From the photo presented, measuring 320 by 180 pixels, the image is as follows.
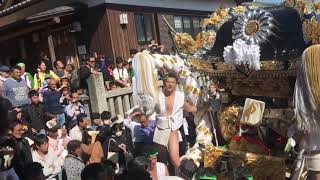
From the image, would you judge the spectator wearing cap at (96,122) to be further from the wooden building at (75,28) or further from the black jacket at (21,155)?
the wooden building at (75,28)

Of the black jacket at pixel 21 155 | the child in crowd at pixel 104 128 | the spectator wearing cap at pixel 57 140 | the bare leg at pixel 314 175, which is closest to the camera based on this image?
the bare leg at pixel 314 175

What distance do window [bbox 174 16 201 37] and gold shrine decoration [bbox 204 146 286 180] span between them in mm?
10437

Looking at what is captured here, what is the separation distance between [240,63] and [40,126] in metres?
3.56

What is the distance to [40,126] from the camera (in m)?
7.06

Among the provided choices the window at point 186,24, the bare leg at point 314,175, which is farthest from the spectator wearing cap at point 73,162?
the window at point 186,24

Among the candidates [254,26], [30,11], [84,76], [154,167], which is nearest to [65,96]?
[84,76]

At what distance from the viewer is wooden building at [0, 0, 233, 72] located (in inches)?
481

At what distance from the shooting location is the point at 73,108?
7594 millimetres

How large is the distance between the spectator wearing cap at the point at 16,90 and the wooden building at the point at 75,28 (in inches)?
161

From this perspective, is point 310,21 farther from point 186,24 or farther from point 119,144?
point 186,24

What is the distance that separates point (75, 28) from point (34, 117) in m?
6.06

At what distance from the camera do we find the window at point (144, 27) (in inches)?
537

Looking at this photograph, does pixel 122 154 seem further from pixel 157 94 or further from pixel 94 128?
pixel 157 94

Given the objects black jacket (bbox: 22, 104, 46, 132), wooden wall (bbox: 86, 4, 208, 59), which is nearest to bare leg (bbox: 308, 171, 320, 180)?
black jacket (bbox: 22, 104, 46, 132)
